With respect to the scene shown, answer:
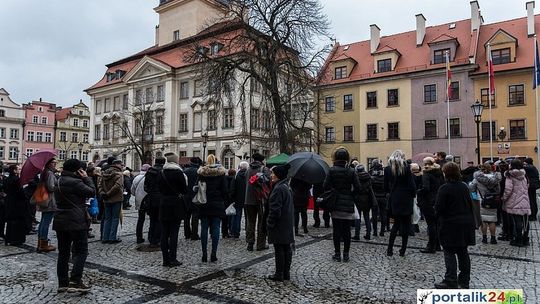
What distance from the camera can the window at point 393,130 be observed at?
36500mm

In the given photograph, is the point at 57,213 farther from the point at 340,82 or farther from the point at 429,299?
the point at 340,82

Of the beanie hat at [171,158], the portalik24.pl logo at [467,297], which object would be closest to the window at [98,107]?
the beanie hat at [171,158]

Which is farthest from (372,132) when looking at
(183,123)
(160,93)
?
(160,93)

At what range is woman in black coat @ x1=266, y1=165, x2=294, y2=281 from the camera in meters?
6.24

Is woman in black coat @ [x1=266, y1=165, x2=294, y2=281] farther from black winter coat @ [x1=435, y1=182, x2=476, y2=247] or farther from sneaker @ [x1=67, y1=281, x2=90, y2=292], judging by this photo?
sneaker @ [x1=67, y1=281, x2=90, y2=292]

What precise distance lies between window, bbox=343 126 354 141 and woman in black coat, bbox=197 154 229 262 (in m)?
32.2

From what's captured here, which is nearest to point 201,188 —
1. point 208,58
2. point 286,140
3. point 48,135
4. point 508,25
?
point 286,140

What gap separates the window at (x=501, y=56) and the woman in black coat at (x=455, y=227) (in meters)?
31.9

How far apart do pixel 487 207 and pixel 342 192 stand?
158 inches

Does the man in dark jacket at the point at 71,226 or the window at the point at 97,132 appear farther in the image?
the window at the point at 97,132

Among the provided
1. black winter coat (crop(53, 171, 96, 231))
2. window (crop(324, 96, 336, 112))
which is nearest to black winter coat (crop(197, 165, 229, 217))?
black winter coat (crop(53, 171, 96, 231))

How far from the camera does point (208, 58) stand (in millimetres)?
22672

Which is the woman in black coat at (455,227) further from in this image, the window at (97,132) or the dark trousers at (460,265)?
the window at (97,132)

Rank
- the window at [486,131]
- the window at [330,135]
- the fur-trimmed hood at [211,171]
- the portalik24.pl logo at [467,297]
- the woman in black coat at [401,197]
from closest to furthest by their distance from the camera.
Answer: the portalik24.pl logo at [467,297]
the fur-trimmed hood at [211,171]
the woman in black coat at [401,197]
the window at [486,131]
the window at [330,135]
